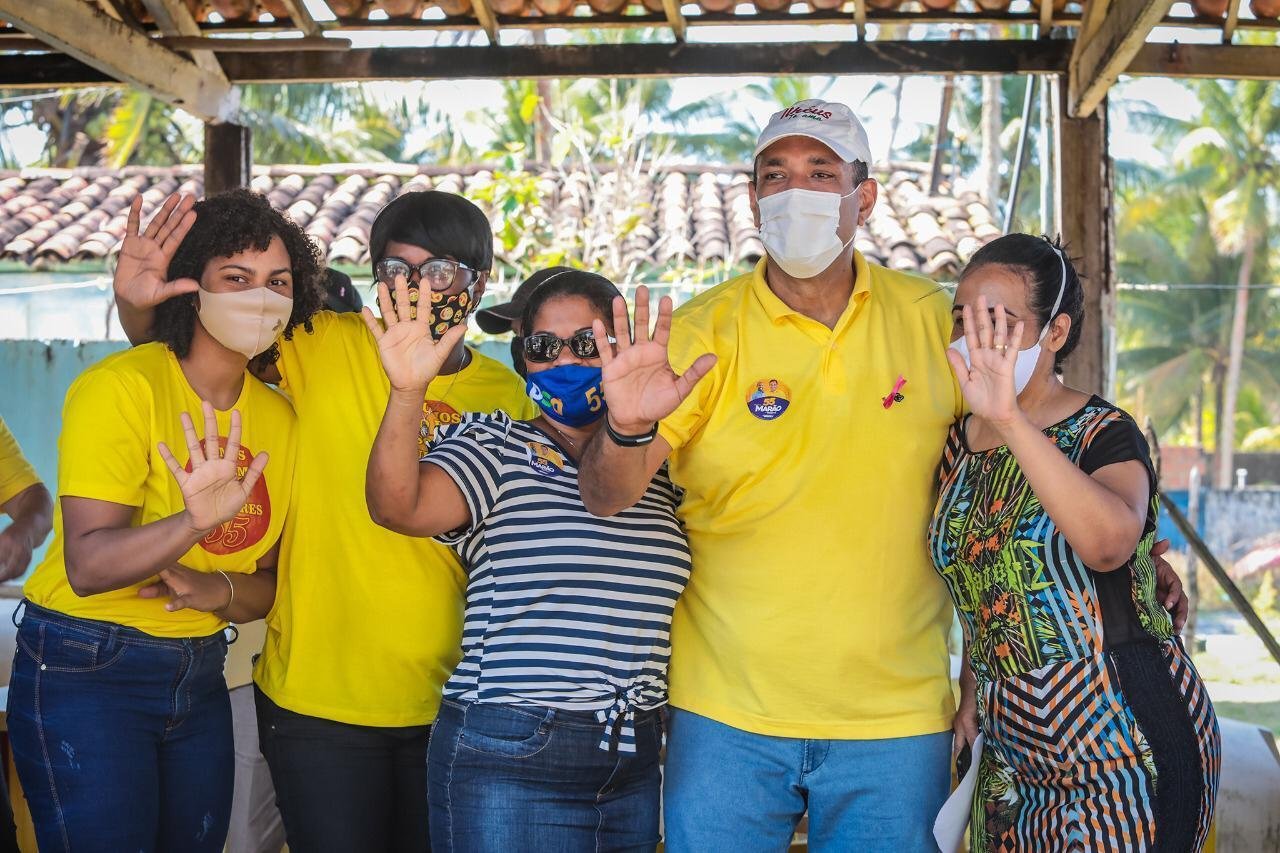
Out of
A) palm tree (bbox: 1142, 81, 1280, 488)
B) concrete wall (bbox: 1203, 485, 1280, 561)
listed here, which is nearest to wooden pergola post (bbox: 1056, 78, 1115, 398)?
concrete wall (bbox: 1203, 485, 1280, 561)

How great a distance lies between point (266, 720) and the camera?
3119 millimetres

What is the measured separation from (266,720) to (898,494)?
1.62 metres

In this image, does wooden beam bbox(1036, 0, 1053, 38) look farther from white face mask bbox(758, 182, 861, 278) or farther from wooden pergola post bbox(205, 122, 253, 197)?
wooden pergola post bbox(205, 122, 253, 197)

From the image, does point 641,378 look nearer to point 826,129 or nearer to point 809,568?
point 809,568

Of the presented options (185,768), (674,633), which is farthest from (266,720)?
(674,633)

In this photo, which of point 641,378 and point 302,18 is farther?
point 302,18

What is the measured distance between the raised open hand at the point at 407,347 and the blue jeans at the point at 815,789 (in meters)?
1.01

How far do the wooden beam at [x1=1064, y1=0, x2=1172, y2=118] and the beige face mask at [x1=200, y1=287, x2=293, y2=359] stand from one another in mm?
3139

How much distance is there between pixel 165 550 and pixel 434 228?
101cm

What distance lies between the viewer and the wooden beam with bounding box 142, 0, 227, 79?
5254 millimetres

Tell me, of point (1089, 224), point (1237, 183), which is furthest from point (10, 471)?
point (1237, 183)

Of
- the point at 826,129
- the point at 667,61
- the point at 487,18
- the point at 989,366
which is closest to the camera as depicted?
the point at 989,366

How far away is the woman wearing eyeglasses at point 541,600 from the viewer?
2.67m

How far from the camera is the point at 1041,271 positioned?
109 inches
